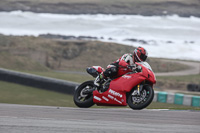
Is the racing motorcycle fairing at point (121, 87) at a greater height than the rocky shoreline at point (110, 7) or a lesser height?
greater

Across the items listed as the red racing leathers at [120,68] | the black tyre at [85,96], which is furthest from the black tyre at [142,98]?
the black tyre at [85,96]

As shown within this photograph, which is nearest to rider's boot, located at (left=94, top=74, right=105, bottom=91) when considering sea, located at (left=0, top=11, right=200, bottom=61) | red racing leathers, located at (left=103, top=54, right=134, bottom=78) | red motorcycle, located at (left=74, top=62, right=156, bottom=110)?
red motorcycle, located at (left=74, top=62, right=156, bottom=110)

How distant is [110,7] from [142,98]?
49313 millimetres

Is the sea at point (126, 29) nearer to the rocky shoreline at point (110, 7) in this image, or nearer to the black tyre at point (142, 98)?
the rocky shoreline at point (110, 7)

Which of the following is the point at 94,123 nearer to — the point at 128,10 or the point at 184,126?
the point at 184,126

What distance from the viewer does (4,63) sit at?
2288cm

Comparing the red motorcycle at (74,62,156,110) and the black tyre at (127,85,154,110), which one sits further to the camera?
the red motorcycle at (74,62,156,110)

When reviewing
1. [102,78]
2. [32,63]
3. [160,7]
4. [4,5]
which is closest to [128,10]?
[160,7]

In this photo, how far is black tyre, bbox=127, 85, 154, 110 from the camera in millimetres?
6615

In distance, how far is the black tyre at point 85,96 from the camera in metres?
7.58

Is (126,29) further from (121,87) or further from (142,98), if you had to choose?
(142,98)

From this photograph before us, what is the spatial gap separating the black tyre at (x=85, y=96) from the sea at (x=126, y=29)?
26.6 meters

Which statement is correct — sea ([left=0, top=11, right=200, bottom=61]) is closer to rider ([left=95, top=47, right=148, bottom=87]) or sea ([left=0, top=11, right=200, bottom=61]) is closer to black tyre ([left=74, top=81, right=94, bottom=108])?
black tyre ([left=74, top=81, right=94, bottom=108])

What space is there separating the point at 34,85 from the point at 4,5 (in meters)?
43.0
